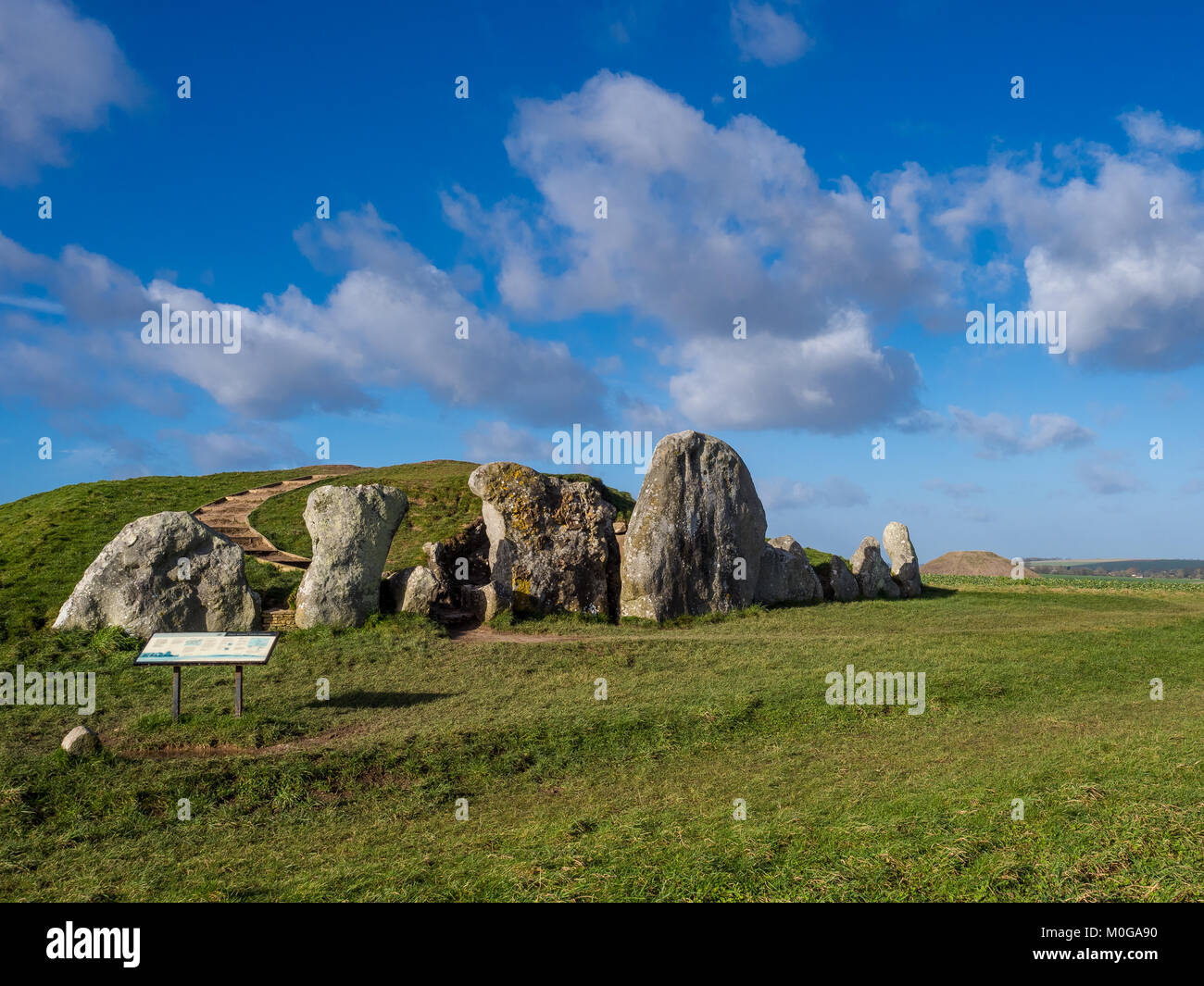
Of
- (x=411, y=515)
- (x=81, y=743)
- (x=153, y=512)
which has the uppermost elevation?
(x=153, y=512)

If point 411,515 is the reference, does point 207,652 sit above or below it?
below

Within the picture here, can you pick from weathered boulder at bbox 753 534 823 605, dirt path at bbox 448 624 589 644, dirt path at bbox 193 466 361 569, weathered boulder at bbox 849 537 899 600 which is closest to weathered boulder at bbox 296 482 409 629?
dirt path at bbox 448 624 589 644

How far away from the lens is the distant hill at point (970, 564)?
47.0m

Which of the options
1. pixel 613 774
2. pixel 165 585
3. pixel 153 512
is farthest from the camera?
pixel 153 512

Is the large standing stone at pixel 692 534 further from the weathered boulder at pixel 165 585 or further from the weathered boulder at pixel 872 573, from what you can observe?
the weathered boulder at pixel 165 585

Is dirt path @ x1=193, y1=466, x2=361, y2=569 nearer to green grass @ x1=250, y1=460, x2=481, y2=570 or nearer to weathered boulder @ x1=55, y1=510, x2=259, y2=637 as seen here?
green grass @ x1=250, y1=460, x2=481, y2=570

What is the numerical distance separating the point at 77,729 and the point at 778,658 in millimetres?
11549

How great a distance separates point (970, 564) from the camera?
48.0 m

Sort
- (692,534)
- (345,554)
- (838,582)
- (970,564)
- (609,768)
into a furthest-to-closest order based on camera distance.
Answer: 1. (970,564)
2. (838,582)
3. (692,534)
4. (345,554)
5. (609,768)

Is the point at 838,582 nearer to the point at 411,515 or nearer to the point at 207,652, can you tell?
the point at 411,515

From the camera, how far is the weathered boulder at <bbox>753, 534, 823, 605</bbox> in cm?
2439

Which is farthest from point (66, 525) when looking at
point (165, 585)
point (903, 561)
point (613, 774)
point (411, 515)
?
point (903, 561)

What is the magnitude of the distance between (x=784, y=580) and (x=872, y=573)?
13.9ft
